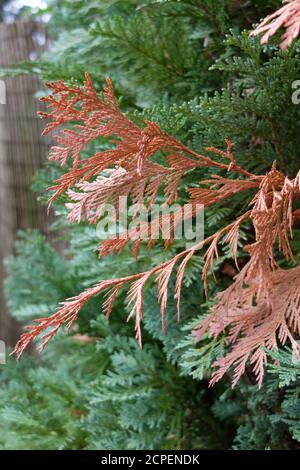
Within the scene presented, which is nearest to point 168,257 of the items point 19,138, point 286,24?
point 286,24

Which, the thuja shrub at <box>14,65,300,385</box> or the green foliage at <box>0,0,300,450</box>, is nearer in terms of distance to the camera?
the thuja shrub at <box>14,65,300,385</box>

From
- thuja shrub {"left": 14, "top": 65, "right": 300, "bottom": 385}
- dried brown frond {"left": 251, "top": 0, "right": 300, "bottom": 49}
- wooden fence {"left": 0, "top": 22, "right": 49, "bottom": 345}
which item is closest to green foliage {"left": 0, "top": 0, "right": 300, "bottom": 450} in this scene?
thuja shrub {"left": 14, "top": 65, "right": 300, "bottom": 385}

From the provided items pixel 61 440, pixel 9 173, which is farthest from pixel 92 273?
pixel 9 173

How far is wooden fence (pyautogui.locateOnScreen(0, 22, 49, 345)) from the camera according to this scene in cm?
321

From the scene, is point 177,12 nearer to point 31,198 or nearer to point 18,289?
point 18,289

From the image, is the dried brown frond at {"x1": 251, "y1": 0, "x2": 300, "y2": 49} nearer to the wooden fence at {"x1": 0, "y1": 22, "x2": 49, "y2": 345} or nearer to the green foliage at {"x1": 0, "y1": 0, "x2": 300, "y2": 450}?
the green foliage at {"x1": 0, "y1": 0, "x2": 300, "y2": 450}

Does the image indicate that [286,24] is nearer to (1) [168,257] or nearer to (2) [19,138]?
(1) [168,257]

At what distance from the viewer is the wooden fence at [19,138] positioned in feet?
10.5

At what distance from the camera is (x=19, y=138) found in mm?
3355

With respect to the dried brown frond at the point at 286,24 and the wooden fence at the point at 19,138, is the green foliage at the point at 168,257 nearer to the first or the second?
the dried brown frond at the point at 286,24

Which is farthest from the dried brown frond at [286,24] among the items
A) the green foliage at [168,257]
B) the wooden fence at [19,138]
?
the wooden fence at [19,138]

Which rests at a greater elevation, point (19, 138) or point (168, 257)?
point (19, 138)
